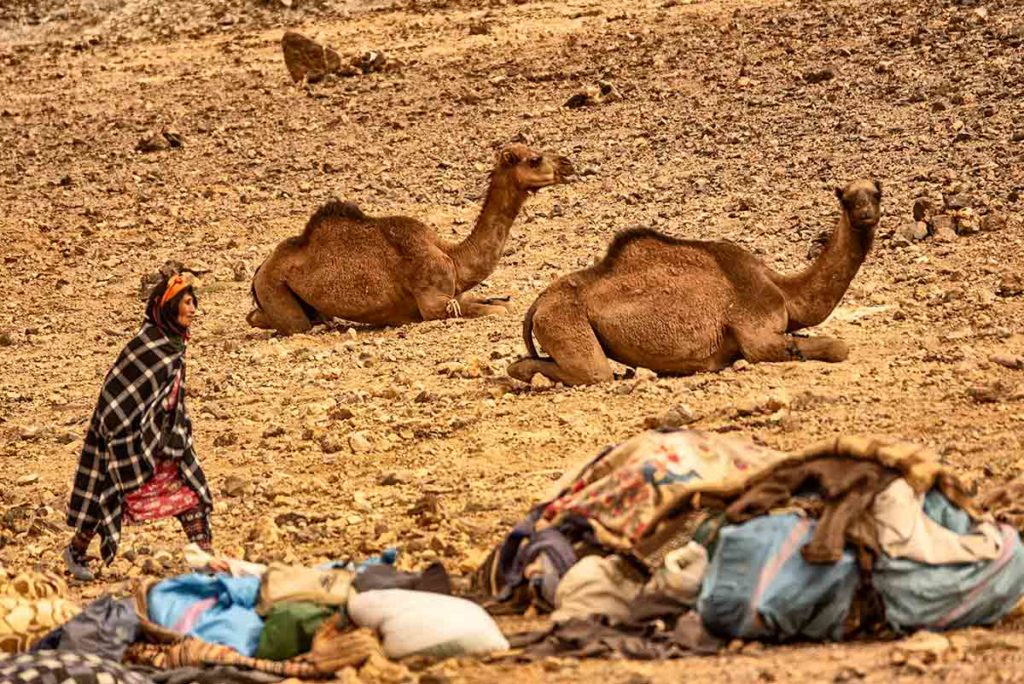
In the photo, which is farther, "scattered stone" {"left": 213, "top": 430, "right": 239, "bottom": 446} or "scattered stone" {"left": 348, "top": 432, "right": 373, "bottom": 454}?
"scattered stone" {"left": 213, "top": 430, "right": 239, "bottom": 446}

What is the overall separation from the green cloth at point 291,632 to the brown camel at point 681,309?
501 centimetres

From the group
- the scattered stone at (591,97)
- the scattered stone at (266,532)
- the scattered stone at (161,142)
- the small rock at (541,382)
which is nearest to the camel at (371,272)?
the small rock at (541,382)

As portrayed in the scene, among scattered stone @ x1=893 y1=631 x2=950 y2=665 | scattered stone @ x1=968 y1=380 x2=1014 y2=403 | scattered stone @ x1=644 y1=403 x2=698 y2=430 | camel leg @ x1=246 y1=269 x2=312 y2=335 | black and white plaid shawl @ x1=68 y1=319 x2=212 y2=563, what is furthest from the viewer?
camel leg @ x1=246 y1=269 x2=312 y2=335

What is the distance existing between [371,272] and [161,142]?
8750 mm

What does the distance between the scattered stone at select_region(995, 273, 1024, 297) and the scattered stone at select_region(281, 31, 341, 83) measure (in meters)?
12.8

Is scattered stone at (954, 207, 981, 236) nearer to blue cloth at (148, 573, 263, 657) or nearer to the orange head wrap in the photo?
the orange head wrap

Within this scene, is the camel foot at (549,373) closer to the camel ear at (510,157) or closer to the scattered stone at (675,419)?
the scattered stone at (675,419)

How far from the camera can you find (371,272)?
52.4ft

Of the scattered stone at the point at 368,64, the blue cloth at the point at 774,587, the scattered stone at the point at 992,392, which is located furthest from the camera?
the scattered stone at the point at 368,64

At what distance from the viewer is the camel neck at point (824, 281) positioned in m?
12.8

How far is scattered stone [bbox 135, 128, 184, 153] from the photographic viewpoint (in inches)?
951

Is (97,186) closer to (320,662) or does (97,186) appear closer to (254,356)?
(254,356)

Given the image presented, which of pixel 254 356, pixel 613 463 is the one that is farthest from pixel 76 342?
pixel 613 463

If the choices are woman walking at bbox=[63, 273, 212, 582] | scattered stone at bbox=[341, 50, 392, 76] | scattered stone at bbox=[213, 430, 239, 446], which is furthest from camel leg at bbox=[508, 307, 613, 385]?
scattered stone at bbox=[341, 50, 392, 76]
